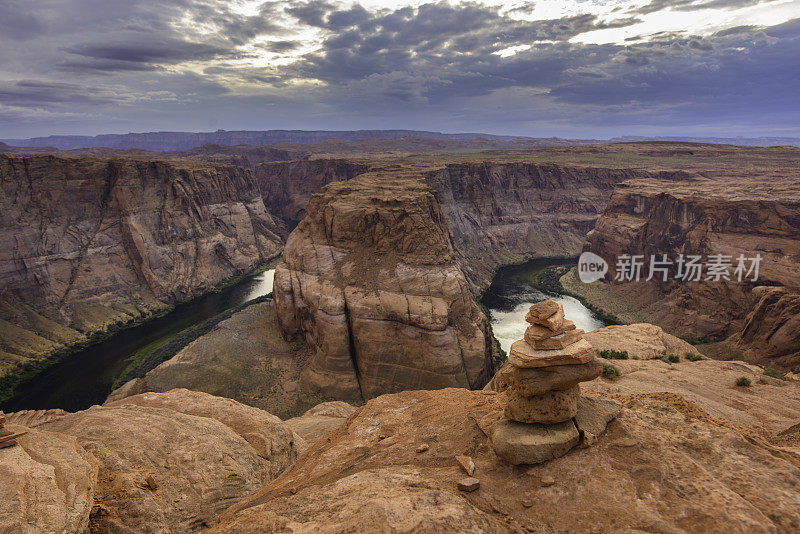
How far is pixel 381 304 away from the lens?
34156mm

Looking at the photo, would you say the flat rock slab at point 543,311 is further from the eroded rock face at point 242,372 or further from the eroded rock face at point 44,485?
the eroded rock face at point 242,372

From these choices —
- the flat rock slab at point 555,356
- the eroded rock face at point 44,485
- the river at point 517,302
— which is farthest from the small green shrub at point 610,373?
the river at point 517,302

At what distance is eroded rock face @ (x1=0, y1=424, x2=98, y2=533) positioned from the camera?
8469 mm

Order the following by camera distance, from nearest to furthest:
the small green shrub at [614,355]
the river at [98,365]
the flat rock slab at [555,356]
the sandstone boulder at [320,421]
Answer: the flat rock slab at [555,356], the sandstone boulder at [320,421], the small green shrub at [614,355], the river at [98,365]

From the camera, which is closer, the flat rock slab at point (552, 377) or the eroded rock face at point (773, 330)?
the flat rock slab at point (552, 377)

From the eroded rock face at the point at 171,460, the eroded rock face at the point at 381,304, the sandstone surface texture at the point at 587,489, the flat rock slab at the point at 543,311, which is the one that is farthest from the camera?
the eroded rock face at the point at 381,304

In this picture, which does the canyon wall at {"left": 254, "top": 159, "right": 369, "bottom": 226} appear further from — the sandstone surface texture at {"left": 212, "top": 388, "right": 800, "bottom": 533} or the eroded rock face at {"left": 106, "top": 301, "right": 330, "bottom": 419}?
the sandstone surface texture at {"left": 212, "top": 388, "right": 800, "bottom": 533}

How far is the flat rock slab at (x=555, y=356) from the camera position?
34.4 feet

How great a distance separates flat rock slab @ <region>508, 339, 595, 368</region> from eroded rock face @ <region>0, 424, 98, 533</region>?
12.3 metres

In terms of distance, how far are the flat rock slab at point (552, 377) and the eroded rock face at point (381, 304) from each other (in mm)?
21381

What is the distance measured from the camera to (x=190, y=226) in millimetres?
79875

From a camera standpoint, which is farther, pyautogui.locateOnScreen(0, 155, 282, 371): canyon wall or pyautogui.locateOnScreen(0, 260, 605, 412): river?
pyautogui.locateOnScreen(0, 155, 282, 371): canyon wall

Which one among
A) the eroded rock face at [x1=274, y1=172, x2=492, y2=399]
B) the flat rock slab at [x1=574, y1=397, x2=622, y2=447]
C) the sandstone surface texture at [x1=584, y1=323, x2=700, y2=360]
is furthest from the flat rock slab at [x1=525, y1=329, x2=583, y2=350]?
the eroded rock face at [x1=274, y1=172, x2=492, y2=399]

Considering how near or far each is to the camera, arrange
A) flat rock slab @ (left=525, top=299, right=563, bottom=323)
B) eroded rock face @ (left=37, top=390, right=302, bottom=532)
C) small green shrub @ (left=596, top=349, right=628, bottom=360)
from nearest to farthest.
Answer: flat rock slab @ (left=525, top=299, right=563, bottom=323) < eroded rock face @ (left=37, top=390, right=302, bottom=532) < small green shrub @ (left=596, top=349, right=628, bottom=360)
